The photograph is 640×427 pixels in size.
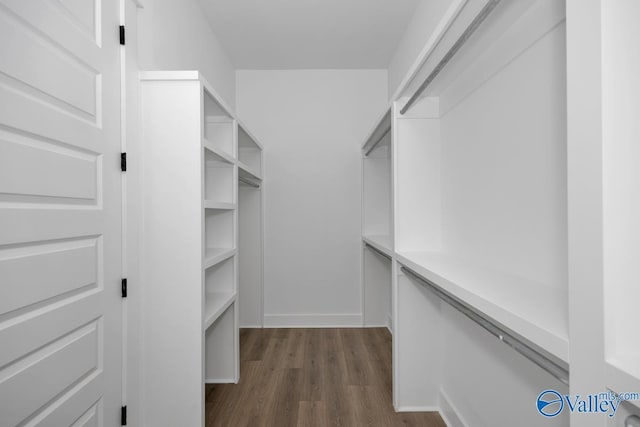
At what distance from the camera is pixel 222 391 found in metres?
2.24

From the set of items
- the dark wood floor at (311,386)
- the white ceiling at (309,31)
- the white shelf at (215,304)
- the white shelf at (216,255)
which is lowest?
the dark wood floor at (311,386)

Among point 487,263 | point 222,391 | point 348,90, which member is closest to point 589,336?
point 487,263

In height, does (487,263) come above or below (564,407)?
above

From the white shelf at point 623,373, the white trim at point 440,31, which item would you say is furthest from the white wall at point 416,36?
the white shelf at point 623,373

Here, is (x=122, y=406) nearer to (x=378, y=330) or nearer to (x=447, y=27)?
(x=447, y=27)

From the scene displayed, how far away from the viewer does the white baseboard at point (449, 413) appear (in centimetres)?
173

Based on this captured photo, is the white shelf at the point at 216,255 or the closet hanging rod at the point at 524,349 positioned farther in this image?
the white shelf at the point at 216,255

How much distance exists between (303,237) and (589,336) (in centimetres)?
308

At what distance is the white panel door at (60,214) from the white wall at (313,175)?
2.14m

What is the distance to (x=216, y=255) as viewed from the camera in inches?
76.3

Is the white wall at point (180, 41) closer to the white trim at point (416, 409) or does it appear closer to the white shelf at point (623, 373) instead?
the white shelf at point (623, 373)

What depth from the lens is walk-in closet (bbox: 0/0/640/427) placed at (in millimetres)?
569

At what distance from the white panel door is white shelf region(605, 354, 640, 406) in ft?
4.49

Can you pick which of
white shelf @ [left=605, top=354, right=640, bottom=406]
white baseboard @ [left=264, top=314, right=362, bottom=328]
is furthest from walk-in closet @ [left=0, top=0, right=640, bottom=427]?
white baseboard @ [left=264, top=314, right=362, bottom=328]
